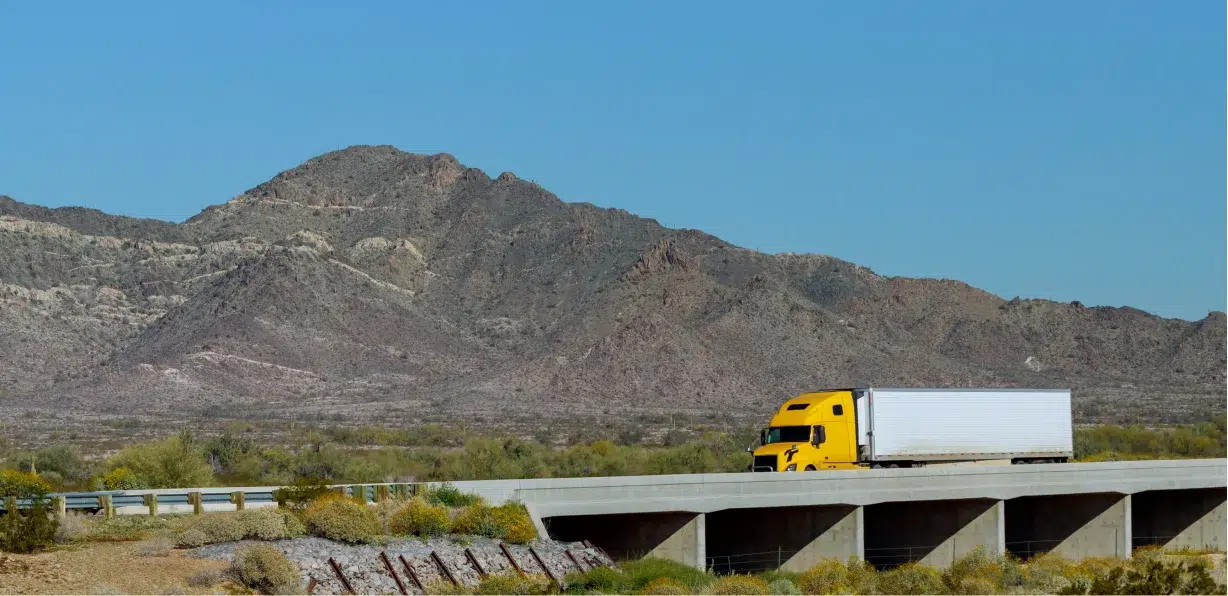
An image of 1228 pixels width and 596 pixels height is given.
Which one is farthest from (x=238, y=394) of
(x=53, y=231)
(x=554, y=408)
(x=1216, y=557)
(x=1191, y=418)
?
(x=1216, y=557)

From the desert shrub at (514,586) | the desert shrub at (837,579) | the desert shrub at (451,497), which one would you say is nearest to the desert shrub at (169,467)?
the desert shrub at (451,497)

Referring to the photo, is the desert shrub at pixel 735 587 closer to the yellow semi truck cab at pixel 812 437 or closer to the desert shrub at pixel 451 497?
the desert shrub at pixel 451 497

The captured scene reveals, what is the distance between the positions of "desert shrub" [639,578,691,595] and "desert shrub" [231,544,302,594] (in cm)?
507

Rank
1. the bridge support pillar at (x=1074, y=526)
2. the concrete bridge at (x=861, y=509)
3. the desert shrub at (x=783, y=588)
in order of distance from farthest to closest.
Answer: the bridge support pillar at (x=1074, y=526) → the concrete bridge at (x=861, y=509) → the desert shrub at (x=783, y=588)

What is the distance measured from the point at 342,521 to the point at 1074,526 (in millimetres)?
17702

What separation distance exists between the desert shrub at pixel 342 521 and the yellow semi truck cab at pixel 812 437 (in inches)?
519

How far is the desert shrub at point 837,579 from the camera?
1101 inches

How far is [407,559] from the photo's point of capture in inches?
1017

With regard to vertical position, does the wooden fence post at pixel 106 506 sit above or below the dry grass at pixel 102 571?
above

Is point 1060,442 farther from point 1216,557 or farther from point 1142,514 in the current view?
point 1216,557

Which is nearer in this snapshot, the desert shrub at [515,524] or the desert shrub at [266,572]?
the desert shrub at [266,572]

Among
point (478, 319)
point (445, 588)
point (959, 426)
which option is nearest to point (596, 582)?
point (445, 588)

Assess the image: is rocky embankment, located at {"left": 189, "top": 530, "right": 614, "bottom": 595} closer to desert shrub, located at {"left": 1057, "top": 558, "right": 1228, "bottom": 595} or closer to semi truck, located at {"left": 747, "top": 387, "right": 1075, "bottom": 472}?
desert shrub, located at {"left": 1057, "top": 558, "right": 1228, "bottom": 595}

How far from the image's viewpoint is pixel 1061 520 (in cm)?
3728
